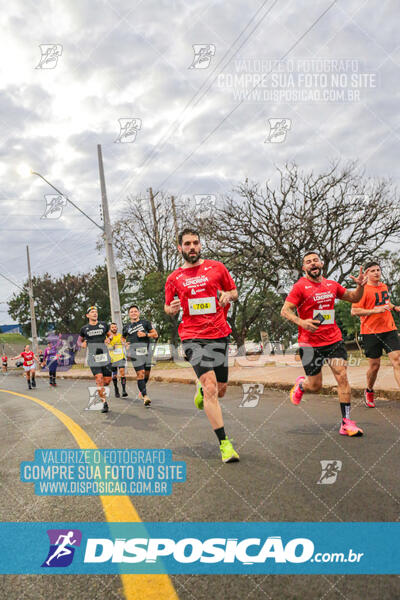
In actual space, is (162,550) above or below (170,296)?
below

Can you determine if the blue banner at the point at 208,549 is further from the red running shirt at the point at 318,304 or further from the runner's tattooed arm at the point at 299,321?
the red running shirt at the point at 318,304

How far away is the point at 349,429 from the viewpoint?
16.1 ft

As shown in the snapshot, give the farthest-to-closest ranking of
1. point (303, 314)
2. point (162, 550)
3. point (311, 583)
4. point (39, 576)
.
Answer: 1. point (303, 314)
2. point (162, 550)
3. point (39, 576)
4. point (311, 583)

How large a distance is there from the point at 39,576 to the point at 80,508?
878mm

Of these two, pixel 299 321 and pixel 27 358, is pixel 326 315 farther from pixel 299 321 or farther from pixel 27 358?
pixel 27 358

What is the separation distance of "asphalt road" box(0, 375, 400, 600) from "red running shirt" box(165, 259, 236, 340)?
130 centimetres

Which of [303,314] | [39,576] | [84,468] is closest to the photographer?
[39,576]

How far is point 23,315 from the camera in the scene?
59.9 meters

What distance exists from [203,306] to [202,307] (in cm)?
2

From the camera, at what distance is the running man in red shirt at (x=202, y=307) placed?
4.64 meters

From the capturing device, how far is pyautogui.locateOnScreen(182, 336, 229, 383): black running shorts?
459 cm

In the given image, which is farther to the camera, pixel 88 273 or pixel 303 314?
pixel 88 273

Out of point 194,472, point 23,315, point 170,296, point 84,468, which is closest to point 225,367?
point 170,296

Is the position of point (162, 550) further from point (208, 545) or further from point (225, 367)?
point (225, 367)
